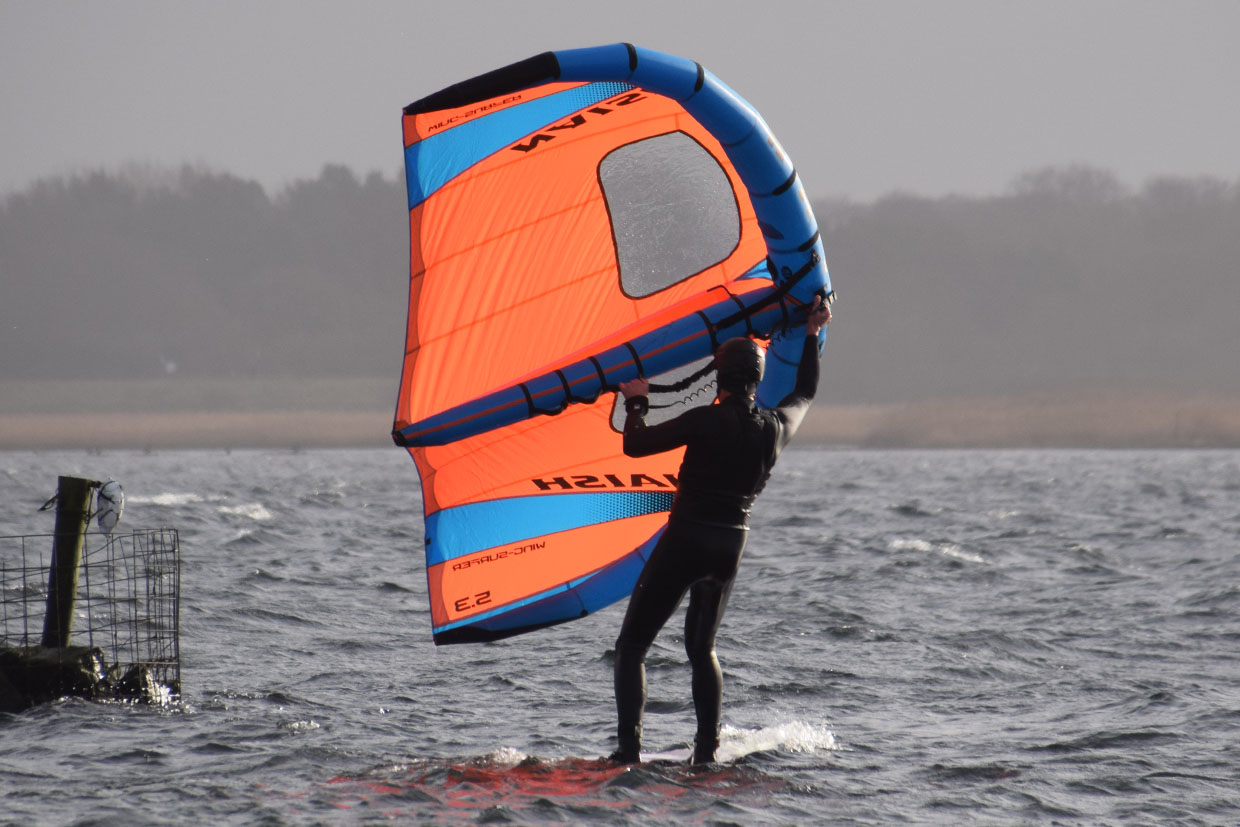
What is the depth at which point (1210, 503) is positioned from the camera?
4094 cm

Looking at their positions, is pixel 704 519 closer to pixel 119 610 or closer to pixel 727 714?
pixel 727 714

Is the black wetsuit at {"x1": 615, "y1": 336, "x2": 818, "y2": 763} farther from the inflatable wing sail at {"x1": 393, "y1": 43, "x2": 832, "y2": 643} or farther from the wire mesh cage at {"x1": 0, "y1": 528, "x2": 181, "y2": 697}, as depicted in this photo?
the wire mesh cage at {"x1": 0, "y1": 528, "x2": 181, "y2": 697}

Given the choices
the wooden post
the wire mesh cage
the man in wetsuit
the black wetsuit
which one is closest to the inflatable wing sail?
the man in wetsuit

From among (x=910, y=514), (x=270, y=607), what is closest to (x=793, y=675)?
(x=270, y=607)

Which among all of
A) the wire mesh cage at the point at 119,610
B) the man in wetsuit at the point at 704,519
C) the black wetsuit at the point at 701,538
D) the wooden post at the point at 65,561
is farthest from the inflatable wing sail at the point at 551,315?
the wooden post at the point at 65,561

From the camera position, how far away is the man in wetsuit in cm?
611

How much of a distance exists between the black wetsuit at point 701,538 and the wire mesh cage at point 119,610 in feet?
9.78

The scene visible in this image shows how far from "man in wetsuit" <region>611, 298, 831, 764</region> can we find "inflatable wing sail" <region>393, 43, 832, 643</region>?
38.6 inches

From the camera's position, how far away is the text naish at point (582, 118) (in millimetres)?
7395

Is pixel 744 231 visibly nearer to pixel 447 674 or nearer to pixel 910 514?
pixel 447 674

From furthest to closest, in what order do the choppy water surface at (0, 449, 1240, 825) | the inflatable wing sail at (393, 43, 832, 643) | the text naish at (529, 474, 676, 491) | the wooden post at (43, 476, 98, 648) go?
the wooden post at (43, 476, 98, 648) < the text naish at (529, 474, 676, 491) < the inflatable wing sail at (393, 43, 832, 643) < the choppy water surface at (0, 449, 1240, 825)

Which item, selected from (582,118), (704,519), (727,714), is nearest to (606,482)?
(704,519)

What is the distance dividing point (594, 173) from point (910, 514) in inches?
1061

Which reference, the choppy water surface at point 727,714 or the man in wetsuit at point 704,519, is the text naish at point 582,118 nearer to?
the man in wetsuit at point 704,519
